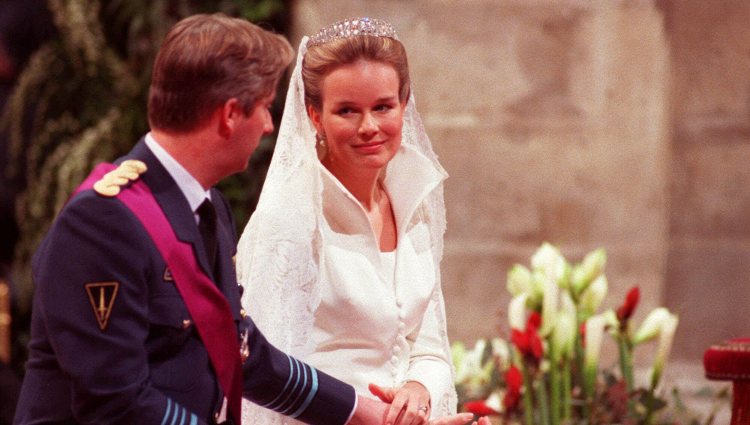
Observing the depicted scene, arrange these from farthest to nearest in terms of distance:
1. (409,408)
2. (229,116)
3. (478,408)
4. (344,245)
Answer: (478,408)
(344,245)
(409,408)
(229,116)

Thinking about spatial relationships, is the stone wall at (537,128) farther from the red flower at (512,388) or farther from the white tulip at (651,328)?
the red flower at (512,388)

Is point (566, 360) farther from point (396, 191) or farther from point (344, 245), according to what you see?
point (344, 245)

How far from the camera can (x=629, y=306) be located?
12.1 feet

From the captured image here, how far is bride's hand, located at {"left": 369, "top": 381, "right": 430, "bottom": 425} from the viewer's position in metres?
2.49

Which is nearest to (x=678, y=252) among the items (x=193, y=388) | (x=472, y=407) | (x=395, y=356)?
(x=472, y=407)

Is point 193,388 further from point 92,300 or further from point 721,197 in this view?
point 721,197

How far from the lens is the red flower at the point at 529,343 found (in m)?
3.68

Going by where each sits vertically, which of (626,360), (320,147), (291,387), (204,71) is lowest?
(626,360)

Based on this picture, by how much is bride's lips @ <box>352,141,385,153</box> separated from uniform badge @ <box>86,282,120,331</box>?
31.0 inches

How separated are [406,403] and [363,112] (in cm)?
60

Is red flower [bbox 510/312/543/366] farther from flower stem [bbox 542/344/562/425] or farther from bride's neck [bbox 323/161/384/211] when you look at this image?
bride's neck [bbox 323/161/384/211]

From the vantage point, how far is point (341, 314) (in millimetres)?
2592

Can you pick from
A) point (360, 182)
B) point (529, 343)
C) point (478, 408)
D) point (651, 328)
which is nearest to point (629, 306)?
point (651, 328)

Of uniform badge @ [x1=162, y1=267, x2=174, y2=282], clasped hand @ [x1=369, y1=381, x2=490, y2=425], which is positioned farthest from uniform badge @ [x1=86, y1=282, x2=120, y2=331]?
clasped hand @ [x1=369, y1=381, x2=490, y2=425]
